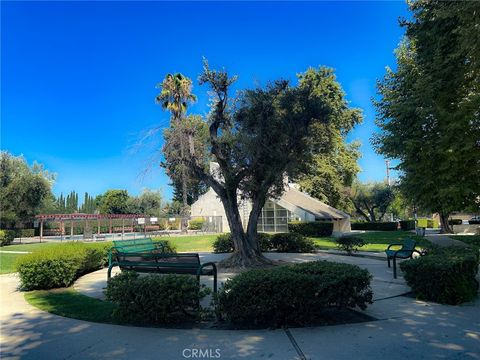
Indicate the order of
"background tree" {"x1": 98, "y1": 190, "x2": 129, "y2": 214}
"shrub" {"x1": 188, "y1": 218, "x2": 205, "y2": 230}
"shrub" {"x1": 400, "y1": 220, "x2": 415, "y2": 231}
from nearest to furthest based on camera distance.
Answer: "shrub" {"x1": 400, "y1": 220, "x2": 415, "y2": 231}, "shrub" {"x1": 188, "y1": 218, "x2": 205, "y2": 230}, "background tree" {"x1": 98, "y1": 190, "x2": 129, "y2": 214}

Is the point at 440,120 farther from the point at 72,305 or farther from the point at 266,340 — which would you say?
the point at 72,305

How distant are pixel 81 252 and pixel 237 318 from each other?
6.41 metres

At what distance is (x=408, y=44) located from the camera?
19297 millimetres

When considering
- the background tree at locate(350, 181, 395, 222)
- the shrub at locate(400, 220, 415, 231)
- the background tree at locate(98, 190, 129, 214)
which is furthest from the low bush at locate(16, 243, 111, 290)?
the background tree at locate(98, 190, 129, 214)

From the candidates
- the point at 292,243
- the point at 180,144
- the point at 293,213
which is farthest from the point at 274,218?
the point at 180,144

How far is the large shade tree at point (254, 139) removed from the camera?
10.7 meters

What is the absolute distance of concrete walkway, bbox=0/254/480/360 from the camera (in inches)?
157

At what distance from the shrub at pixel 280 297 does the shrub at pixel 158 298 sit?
1.50 feet

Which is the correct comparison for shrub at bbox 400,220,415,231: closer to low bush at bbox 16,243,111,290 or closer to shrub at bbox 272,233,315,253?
shrub at bbox 272,233,315,253

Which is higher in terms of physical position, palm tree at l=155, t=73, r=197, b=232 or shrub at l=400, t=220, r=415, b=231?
palm tree at l=155, t=73, r=197, b=232

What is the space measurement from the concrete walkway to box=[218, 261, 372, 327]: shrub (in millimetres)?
232

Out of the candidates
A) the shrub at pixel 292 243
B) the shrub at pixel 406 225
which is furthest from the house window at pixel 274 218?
the shrub at pixel 292 243

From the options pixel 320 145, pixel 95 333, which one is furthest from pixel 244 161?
pixel 95 333

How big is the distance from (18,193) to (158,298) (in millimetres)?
35182
